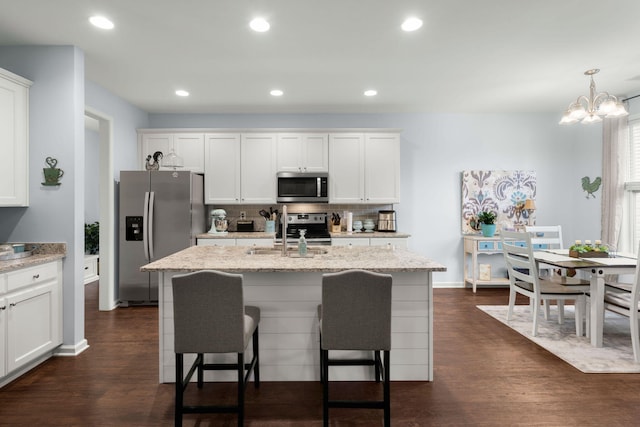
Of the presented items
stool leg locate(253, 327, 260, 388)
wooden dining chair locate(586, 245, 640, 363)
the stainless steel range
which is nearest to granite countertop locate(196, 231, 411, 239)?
the stainless steel range

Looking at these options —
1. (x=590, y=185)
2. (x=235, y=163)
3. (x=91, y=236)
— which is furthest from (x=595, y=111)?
(x=91, y=236)

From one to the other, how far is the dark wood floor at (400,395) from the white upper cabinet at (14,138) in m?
1.43

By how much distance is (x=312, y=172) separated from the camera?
17.1ft

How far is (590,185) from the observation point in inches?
211

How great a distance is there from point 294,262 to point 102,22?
240 centimetres

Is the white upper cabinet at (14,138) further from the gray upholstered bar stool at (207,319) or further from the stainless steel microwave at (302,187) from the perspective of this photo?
the stainless steel microwave at (302,187)

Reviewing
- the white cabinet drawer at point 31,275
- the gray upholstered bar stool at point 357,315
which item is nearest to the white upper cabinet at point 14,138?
the white cabinet drawer at point 31,275

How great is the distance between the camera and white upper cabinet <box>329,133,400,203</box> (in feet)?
17.2

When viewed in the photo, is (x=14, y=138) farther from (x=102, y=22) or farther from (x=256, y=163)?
(x=256, y=163)

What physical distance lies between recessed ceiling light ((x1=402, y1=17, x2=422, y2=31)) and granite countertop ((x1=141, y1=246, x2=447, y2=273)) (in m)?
1.84

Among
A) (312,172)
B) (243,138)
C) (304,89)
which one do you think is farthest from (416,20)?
(243,138)

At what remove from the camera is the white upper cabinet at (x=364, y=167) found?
17.2 ft

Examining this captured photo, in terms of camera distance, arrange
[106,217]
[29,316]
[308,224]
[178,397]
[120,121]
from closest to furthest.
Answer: [178,397] → [29,316] → [106,217] → [120,121] → [308,224]

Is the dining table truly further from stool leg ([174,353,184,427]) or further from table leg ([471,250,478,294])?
stool leg ([174,353,184,427])
